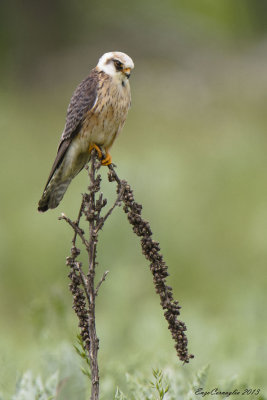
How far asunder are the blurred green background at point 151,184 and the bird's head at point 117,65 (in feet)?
4.01

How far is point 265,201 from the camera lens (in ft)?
35.3

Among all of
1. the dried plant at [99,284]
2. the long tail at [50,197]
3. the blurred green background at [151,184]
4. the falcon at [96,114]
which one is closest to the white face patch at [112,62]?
the falcon at [96,114]

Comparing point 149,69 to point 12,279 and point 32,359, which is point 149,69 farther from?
point 32,359

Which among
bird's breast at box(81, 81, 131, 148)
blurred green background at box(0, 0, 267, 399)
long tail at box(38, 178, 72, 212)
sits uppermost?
blurred green background at box(0, 0, 267, 399)

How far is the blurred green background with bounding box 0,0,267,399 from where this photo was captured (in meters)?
5.14

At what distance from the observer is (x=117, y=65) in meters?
4.29

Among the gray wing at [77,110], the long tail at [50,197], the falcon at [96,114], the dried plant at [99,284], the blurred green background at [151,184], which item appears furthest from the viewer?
the blurred green background at [151,184]

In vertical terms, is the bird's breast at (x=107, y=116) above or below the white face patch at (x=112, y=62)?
below

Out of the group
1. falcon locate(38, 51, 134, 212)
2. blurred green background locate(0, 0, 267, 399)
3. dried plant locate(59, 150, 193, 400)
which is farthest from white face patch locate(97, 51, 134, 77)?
dried plant locate(59, 150, 193, 400)

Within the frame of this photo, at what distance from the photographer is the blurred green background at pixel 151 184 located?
16.9 ft

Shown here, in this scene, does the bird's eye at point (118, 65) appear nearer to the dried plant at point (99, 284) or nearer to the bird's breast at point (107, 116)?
the bird's breast at point (107, 116)

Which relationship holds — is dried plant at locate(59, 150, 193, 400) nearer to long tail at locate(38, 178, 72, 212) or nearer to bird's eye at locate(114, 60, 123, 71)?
long tail at locate(38, 178, 72, 212)

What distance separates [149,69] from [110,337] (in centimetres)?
1557

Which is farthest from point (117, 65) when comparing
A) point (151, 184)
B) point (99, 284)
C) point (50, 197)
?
point (151, 184)
